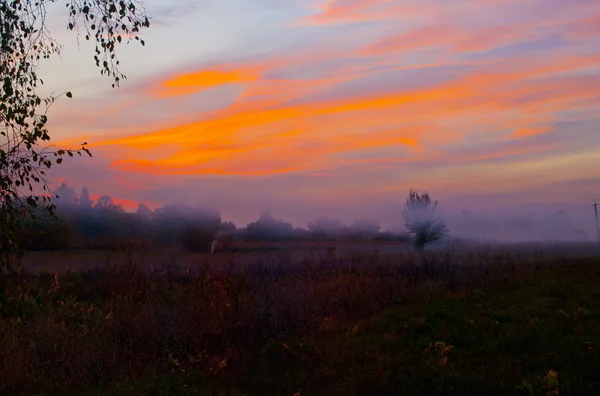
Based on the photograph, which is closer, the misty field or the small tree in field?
the misty field

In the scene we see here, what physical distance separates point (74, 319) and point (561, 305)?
11.3m

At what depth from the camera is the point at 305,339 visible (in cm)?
992

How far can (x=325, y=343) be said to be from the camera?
970 centimetres

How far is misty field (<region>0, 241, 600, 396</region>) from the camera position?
7617 mm

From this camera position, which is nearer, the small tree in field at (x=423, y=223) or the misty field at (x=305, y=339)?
the misty field at (x=305, y=339)

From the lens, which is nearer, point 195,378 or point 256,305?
point 195,378

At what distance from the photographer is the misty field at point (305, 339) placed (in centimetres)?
762

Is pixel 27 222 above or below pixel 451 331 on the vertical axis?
above

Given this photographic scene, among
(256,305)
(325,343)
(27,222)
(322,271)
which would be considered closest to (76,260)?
(322,271)

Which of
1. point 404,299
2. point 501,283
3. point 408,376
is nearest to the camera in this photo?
point 408,376

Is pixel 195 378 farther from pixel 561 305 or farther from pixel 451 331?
pixel 561 305

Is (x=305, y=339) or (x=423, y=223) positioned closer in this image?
(x=305, y=339)

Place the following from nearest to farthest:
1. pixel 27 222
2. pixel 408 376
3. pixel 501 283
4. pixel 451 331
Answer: pixel 27 222, pixel 408 376, pixel 451 331, pixel 501 283

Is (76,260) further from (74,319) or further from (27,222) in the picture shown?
(27,222)
